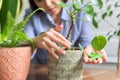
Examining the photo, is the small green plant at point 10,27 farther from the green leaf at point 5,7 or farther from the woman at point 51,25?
the woman at point 51,25

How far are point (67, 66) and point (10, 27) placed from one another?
183 mm

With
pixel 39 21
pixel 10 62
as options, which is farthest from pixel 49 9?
pixel 10 62

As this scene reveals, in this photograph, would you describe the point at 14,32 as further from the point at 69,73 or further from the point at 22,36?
the point at 69,73

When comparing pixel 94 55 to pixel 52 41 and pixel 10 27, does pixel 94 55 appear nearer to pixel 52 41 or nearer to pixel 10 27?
pixel 52 41

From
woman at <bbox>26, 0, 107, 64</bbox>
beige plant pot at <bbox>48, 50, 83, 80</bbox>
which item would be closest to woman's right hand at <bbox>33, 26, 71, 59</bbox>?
beige plant pot at <bbox>48, 50, 83, 80</bbox>

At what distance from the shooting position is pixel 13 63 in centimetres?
60

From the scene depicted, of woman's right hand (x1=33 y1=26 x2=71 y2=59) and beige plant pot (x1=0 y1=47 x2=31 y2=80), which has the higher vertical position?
woman's right hand (x1=33 y1=26 x2=71 y2=59)

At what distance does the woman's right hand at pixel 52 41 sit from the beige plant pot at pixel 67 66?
0.02 meters

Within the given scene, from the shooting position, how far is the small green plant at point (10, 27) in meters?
0.63

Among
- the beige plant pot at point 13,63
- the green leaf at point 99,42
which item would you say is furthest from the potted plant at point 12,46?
the green leaf at point 99,42

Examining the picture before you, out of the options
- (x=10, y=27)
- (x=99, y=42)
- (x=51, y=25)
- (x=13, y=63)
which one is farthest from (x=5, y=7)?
(x=51, y=25)

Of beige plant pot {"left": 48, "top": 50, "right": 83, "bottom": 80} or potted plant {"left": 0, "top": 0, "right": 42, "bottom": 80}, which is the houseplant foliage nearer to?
potted plant {"left": 0, "top": 0, "right": 42, "bottom": 80}

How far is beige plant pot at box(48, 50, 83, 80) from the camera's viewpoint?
0.65 metres

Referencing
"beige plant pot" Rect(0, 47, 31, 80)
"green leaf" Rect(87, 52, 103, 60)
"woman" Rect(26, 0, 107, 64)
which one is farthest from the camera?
"woman" Rect(26, 0, 107, 64)
